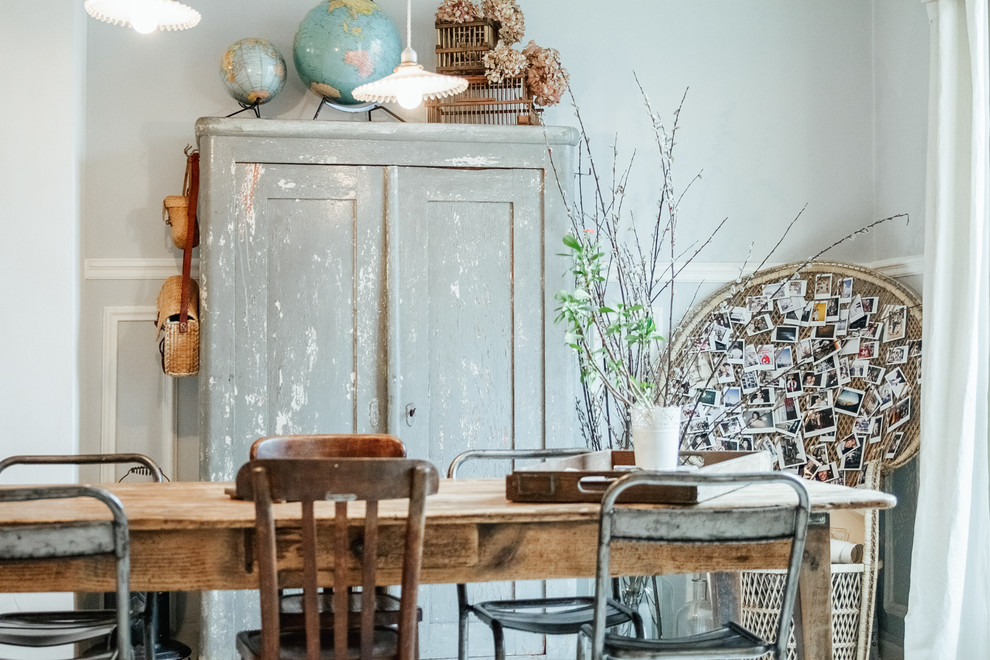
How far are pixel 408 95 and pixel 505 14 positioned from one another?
0.98m

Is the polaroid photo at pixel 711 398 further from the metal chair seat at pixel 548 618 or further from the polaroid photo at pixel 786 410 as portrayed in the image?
the metal chair seat at pixel 548 618

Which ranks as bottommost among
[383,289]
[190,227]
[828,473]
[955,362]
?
[828,473]

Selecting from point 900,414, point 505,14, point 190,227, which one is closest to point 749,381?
point 900,414

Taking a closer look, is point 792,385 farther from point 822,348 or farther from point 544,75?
point 544,75

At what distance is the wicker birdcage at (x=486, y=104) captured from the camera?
3572mm

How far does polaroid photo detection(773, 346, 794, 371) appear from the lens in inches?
153

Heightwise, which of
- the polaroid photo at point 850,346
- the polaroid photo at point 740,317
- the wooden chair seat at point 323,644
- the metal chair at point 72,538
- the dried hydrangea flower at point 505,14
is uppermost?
the dried hydrangea flower at point 505,14

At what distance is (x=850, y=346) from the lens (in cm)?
380

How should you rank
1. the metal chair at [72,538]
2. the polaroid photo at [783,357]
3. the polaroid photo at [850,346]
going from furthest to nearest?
the polaroid photo at [783,357] → the polaroid photo at [850,346] → the metal chair at [72,538]

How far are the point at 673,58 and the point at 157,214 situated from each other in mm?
2120

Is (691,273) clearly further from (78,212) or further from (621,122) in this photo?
(78,212)

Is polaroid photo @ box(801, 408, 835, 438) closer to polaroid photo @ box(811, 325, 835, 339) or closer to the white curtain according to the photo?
polaroid photo @ box(811, 325, 835, 339)

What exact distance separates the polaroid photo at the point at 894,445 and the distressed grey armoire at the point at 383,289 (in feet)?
3.89

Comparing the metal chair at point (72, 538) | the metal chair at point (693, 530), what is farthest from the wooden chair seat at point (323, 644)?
the metal chair at point (693, 530)
